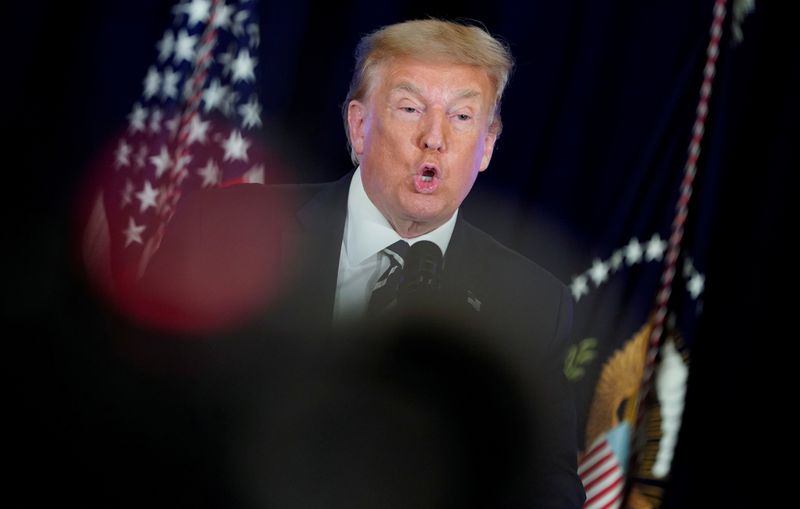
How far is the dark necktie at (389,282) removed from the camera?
2182 mm

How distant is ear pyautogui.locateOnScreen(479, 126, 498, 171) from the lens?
227cm

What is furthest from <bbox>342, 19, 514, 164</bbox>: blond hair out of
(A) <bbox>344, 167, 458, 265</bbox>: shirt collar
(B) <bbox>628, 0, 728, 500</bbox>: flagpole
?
(B) <bbox>628, 0, 728, 500</bbox>: flagpole

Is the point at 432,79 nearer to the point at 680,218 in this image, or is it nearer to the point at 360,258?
the point at 360,258

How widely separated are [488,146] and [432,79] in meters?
0.26

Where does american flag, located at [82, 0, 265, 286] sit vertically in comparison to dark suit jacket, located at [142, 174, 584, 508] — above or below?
above

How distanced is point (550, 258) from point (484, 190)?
27 cm

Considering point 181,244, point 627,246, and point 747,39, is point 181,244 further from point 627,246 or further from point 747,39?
point 747,39

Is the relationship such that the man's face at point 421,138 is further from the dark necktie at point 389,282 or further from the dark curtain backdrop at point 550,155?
the dark curtain backdrop at point 550,155

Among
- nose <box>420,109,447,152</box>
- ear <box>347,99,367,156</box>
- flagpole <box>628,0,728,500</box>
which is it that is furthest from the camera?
flagpole <box>628,0,728,500</box>

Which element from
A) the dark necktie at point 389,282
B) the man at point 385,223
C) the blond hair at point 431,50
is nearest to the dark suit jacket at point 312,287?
the man at point 385,223

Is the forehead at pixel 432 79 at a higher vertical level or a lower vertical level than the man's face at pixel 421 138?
higher

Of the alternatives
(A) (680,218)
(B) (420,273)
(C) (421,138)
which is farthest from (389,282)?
(A) (680,218)

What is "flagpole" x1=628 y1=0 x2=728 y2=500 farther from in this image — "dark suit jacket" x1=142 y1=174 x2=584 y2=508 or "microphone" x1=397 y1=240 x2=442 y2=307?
"microphone" x1=397 y1=240 x2=442 y2=307

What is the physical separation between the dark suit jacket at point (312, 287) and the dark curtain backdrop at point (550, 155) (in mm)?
135
